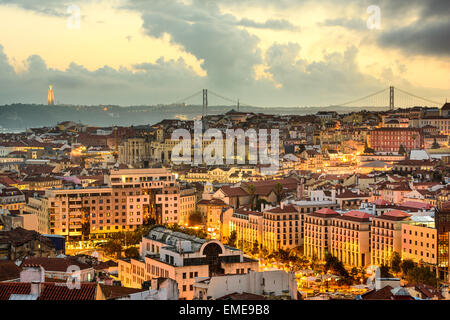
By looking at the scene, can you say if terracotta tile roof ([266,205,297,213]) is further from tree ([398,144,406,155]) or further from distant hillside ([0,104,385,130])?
tree ([398,144,406,155])

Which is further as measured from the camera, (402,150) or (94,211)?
(402,150)

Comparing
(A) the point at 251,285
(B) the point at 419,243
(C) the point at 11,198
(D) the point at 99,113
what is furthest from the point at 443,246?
(D) the point at 99,113

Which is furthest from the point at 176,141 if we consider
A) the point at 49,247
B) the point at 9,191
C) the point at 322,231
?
the point at 49,247

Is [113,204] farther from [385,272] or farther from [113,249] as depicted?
[385,272]

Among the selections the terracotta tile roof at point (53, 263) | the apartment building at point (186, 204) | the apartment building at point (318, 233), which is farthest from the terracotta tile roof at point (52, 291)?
the apartment building at point (186, 204)

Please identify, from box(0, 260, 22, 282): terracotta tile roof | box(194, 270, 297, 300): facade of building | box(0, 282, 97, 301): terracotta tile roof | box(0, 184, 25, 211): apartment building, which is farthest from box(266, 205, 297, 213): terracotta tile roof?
box(0, 282, 97, 301): terracotta tile roof
